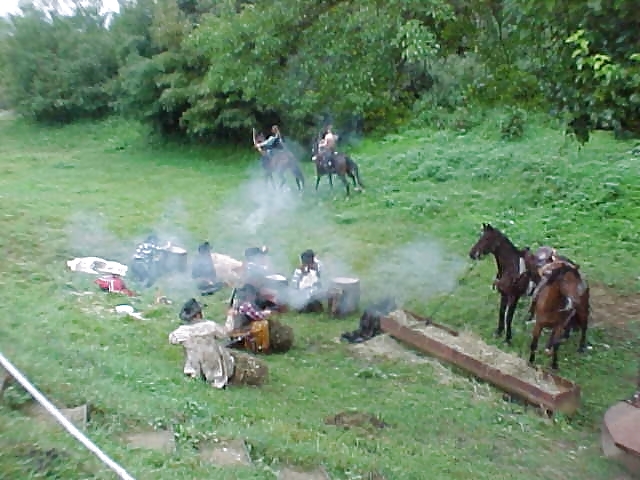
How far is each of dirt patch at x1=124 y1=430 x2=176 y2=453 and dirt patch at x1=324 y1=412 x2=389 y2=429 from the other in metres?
1.95

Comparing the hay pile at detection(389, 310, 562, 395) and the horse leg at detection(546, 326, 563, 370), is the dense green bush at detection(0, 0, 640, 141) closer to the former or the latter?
the horse leg at detection(546, 326, 563, 370)

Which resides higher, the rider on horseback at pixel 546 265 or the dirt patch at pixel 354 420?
the rider on horseback at pixel 546 265

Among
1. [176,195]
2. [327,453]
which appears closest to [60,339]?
[327,453]

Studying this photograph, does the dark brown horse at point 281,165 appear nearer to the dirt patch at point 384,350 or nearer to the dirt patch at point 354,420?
the dirt patch at point 384,350

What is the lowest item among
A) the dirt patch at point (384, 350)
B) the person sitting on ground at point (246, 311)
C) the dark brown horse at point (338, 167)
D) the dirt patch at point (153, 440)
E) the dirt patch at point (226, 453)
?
the dirt patch at point (384, 350)

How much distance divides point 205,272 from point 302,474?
684cm

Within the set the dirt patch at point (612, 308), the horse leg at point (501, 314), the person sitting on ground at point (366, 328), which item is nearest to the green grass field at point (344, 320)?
the dirt patch at point (612, 308)

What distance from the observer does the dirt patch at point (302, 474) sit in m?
4.97

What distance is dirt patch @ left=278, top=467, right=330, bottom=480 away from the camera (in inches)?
196

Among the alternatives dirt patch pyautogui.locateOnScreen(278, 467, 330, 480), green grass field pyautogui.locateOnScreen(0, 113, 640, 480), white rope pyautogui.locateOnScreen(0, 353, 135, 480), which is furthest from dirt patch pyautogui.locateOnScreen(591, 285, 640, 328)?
white rope pyautogui.locateOnScreen(0, 353, 135, 480)

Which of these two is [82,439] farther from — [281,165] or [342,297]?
[281,165]

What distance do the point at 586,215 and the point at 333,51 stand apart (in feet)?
25.4

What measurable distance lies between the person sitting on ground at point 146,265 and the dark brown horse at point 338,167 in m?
6.59

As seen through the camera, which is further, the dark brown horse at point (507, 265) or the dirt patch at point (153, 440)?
the dark brown horse at point (507, 265)
